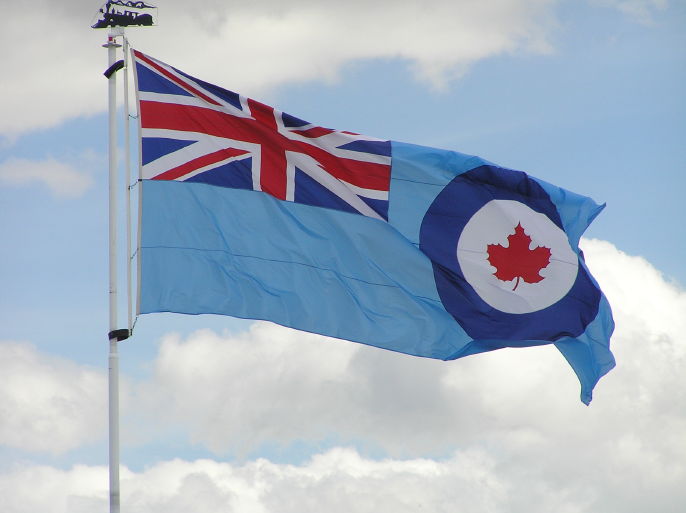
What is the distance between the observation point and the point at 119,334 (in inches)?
961

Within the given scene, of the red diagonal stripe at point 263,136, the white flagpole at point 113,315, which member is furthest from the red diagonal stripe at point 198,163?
the white flagpole at point 113,315

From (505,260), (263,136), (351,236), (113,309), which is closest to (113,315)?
(113,309)

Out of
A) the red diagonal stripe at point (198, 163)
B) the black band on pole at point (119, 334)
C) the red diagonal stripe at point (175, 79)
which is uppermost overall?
the red diagonal stripe at point (175, 79)

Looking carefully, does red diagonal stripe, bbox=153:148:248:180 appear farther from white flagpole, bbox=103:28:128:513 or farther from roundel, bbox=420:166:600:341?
roundel, bbox=420:166:600:341

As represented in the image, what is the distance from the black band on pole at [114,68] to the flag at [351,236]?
758mm

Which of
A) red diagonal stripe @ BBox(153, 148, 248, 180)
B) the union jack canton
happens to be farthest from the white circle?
red diagonal stripe @ BBox(153, 148, 248, 180)

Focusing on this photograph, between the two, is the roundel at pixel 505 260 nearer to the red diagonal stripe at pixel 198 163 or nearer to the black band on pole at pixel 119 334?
the red diagonal stripe at pixel 198 163

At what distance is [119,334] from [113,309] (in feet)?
1.60

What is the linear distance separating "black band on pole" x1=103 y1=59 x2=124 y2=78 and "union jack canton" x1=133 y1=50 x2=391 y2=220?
0.75m

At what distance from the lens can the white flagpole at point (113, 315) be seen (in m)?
23.9

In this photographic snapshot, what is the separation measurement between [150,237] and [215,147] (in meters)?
2.59

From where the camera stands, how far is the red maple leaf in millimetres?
29891

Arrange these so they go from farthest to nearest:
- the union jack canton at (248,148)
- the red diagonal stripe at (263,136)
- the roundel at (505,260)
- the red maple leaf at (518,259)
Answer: the red maple leaf at (518,259) < the roundel at (505,260) < the red diagonal stripe at (263,136) < the union jack canton at (248,148)

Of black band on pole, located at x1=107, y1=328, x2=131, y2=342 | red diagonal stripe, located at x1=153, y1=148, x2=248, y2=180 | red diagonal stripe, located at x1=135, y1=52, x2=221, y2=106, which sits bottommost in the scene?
black band on pole, located at x1=107, y1=328, x2=131, y2=342
